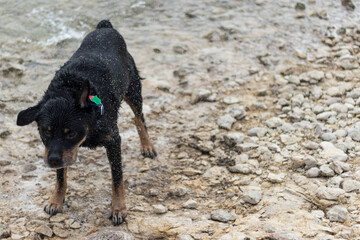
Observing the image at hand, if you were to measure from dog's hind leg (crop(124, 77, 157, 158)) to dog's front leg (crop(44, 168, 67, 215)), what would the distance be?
1.36 metres

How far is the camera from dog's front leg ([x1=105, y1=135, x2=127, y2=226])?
4297 millimetres

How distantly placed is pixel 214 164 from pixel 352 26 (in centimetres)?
536

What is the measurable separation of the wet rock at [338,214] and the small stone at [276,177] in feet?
2.70

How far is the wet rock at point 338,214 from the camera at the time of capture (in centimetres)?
371

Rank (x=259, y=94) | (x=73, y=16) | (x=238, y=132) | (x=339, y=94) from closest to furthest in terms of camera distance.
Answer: (x=238, y=132) < (x=339, y=94) < (x=259, y=94) < (x=73, y=16)

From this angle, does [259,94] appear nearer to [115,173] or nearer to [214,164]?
[214,164]

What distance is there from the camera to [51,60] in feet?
24.4

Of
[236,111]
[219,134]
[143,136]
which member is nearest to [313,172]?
[219,134]

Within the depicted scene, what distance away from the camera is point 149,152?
18.0 ft

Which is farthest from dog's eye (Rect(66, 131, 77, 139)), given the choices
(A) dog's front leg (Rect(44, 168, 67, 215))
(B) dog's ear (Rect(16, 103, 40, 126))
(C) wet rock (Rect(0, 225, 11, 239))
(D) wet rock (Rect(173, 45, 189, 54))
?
(D) wet rock (Rect(173, 45, 189, 54))

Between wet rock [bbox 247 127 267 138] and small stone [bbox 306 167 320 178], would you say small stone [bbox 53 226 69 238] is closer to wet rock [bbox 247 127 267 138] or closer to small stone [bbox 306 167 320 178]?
small stone [bbox 306 167 320 178]

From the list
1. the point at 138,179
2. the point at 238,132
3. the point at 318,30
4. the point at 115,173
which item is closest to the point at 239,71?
the point at 238,132

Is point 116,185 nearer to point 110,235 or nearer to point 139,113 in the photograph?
point 110,235

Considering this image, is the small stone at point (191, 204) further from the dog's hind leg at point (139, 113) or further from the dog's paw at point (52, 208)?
the dog's paw at point (52, 208)
